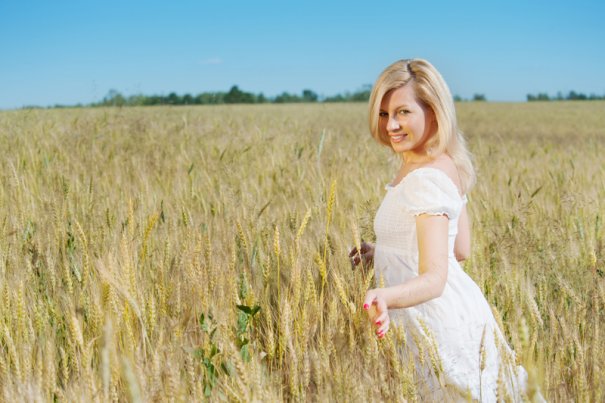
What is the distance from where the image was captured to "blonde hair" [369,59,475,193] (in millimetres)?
1824

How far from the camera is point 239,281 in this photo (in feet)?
6.40

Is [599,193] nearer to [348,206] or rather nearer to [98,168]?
[348,206]

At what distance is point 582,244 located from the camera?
9.05ft

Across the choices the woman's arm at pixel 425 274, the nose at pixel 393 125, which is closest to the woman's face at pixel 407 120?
the nose at pixel 393 125

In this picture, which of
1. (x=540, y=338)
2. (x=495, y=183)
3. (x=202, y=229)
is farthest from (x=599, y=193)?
(x=202, y=229)

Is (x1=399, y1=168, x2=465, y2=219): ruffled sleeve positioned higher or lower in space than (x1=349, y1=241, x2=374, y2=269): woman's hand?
higher

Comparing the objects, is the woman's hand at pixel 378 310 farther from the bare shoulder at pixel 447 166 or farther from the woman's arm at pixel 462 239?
the woman's arm at pixel 462 239

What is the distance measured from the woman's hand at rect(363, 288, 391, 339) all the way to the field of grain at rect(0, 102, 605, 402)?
0.13 feet

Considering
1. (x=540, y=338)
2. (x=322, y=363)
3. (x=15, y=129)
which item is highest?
(x=15, y=129)

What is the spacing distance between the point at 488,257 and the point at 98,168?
270cm

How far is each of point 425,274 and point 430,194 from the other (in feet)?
0.74

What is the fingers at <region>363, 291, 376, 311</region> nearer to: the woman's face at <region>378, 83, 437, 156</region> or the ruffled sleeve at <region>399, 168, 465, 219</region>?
the ruffled sleeve at <region>399, 168, 465, 219</region>

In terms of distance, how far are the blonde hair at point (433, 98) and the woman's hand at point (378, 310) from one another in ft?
1.90

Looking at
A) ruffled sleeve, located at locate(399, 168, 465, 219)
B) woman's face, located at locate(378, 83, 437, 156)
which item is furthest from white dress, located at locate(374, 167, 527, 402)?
woman's face, located at locate(378, 83, 437, 156)
